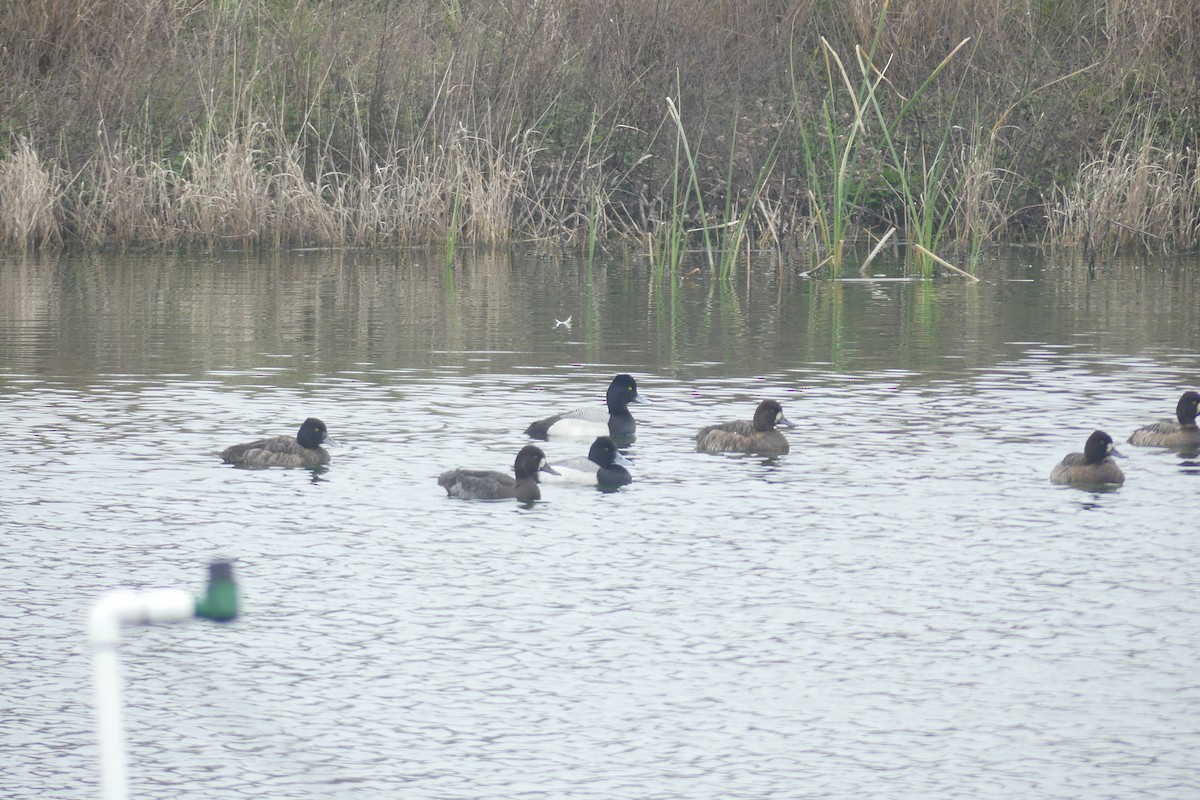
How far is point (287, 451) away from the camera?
34.2 feet

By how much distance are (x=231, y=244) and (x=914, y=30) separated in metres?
9.33

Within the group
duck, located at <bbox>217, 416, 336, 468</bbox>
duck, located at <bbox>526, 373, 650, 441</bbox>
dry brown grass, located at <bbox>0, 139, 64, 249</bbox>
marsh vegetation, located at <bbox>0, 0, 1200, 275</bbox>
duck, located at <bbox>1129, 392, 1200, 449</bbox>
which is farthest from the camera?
marsh vegetation, located at <bbox>0, 0, 1200, 275</bbox>

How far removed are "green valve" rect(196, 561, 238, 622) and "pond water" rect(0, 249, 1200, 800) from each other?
277 cm

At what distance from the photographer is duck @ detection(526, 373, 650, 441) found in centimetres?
1134

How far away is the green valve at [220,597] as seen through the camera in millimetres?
2828

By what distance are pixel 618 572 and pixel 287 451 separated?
2.96 metres

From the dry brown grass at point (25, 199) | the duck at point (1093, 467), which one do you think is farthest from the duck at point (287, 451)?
the dry brown grass at point (25, 199)

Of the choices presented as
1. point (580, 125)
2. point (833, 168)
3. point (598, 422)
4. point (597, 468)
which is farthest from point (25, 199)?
point (597, 468)

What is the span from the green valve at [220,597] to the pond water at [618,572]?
2.77 metres

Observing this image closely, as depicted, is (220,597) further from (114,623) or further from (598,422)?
(598,422)

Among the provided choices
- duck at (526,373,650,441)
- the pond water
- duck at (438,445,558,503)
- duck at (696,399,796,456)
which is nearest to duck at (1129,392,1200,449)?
the pond water

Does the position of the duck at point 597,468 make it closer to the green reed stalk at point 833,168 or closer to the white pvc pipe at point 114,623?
the white pvc pipe at point 114,623

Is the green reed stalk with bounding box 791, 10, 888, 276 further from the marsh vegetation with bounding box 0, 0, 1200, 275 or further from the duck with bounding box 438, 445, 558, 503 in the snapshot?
the duck with bounding box 438, 445, 558, 503

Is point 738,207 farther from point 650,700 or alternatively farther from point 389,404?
point 650,700
